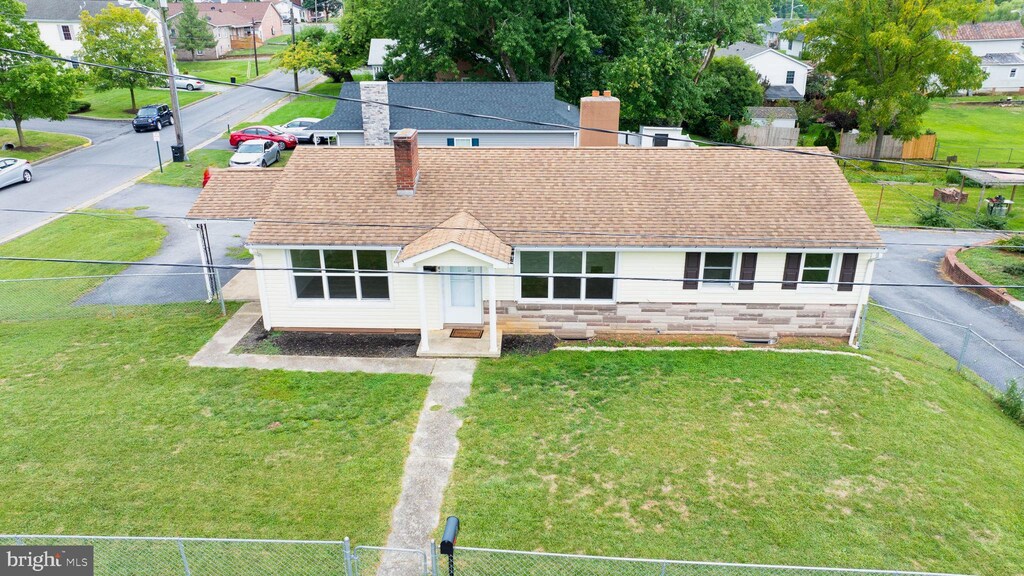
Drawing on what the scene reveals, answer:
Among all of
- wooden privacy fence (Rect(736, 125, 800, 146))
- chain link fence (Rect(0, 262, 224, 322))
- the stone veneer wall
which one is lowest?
chain link fence (Rect(0, 262, 224, 322))

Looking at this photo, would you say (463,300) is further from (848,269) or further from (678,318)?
(848,269)

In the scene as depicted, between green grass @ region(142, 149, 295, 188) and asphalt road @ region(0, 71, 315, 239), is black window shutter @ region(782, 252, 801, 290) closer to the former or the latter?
green grass @ region(142, 149, 295, 188)

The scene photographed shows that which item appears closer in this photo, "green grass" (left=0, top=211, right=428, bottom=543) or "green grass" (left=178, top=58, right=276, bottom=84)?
"green grass" (left=0, top=211, right=428, bottom=543)

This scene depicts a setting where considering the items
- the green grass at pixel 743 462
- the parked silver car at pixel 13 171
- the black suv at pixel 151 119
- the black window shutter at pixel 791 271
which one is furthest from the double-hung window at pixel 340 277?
the black suv at pixel 151 119

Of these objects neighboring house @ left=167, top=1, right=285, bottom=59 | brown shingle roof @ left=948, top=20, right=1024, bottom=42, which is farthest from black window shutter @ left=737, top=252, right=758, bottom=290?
brown shingle roof @ left=948, top=20, right=1024, bottom=42

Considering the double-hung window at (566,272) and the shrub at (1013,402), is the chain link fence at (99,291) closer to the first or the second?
the double-hung window at (566,272)

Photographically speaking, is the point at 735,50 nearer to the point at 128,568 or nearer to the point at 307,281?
the point at 307,281

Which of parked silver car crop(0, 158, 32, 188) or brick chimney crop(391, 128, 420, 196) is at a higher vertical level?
brick chimney crop(391, 128, 420, 196)
